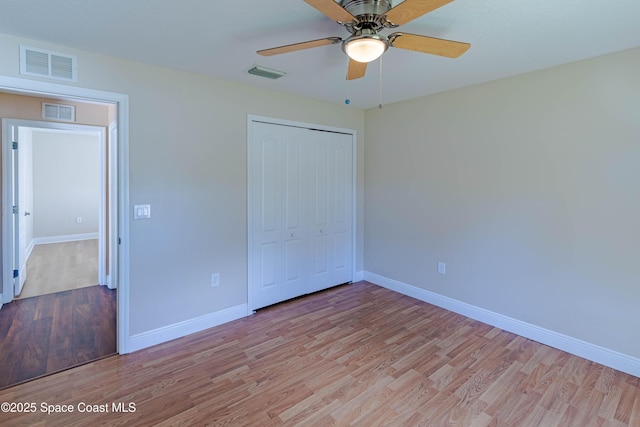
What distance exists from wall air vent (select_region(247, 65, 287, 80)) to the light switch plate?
4.84 feet

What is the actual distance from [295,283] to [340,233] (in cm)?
92

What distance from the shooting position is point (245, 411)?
77.2 inches

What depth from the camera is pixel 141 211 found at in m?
2.64

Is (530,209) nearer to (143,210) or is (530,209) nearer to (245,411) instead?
(245,411)

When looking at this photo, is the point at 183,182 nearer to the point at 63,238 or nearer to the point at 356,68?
the point at 356,68

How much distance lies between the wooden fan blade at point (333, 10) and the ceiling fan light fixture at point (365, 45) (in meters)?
0.09

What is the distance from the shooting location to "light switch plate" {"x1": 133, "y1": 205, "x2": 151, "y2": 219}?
2.62 metres

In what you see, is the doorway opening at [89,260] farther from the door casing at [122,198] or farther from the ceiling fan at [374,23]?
the ceiling fan at [374,23]

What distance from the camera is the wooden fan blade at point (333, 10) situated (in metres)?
1.33

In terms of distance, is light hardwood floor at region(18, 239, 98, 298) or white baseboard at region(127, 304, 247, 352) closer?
white baseboard at region(127, 304, 247, 352)

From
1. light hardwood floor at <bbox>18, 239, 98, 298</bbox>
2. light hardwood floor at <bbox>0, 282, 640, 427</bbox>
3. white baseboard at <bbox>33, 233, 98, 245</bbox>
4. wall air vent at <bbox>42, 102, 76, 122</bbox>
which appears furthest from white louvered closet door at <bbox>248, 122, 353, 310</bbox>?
white baseboard at <bbox>33, 233, 98, 245</bbox>

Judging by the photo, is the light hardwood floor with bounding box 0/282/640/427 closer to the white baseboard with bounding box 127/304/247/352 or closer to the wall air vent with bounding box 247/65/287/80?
the white baseboard with bounding box 127/304/247/352

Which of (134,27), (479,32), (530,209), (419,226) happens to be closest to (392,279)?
(419,226)

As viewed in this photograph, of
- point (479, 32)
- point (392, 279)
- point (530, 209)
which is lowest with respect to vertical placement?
point (392, 279)
